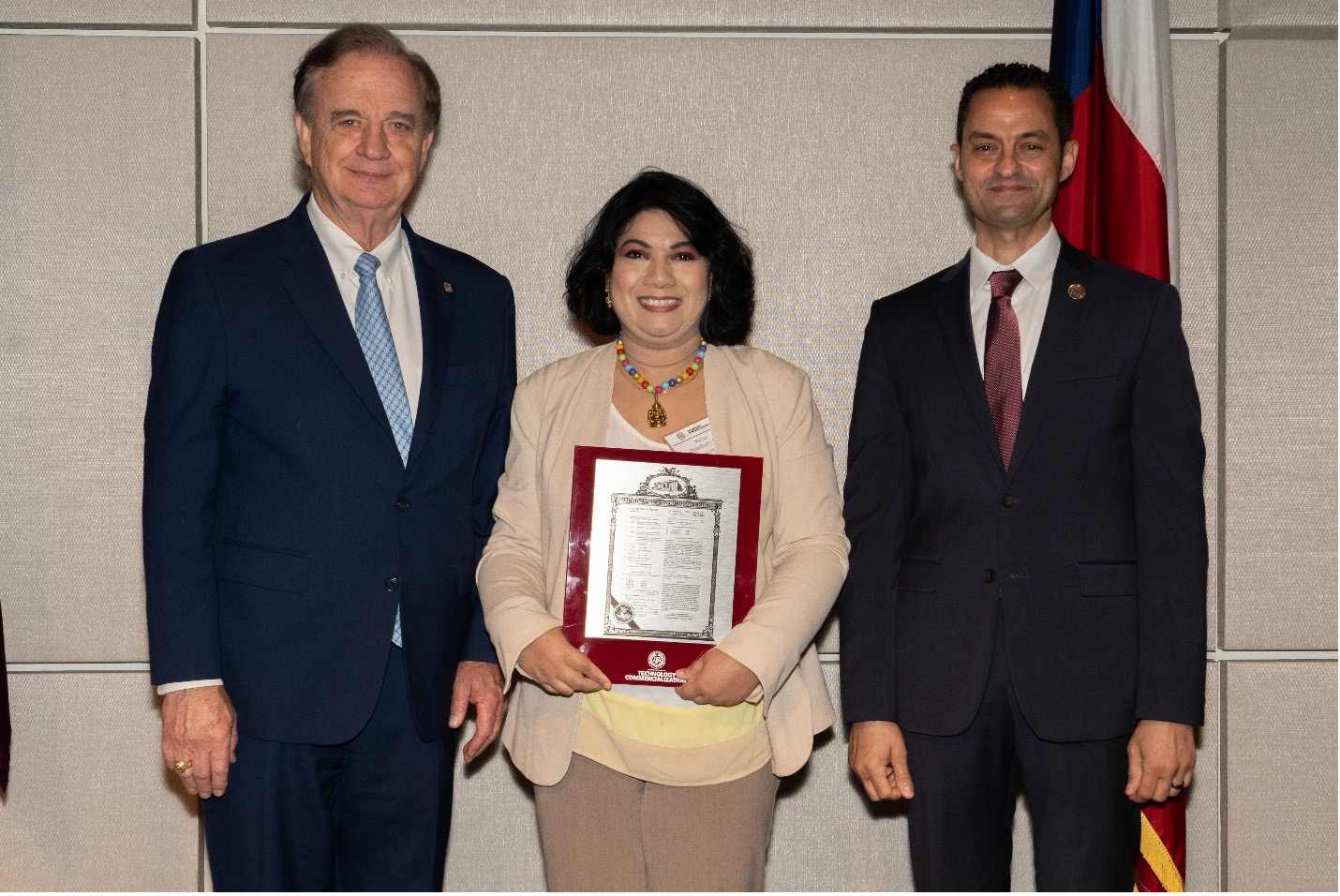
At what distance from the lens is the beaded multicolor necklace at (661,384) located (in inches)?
93.7

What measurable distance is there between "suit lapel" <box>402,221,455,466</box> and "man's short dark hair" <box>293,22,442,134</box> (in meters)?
0.31

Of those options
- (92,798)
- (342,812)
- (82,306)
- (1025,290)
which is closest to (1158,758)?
(1025,290)

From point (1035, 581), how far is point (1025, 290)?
2.13 ft

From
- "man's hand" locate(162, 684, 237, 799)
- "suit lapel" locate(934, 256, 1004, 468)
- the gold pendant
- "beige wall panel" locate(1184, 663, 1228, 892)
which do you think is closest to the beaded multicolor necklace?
the gold pendant

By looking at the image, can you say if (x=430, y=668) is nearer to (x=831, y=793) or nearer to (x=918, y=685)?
(x=918, y=685)

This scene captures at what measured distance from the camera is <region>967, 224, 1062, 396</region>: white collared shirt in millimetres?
2492

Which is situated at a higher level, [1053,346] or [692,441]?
[1053,346]

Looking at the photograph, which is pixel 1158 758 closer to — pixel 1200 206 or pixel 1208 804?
pixel 1208 804

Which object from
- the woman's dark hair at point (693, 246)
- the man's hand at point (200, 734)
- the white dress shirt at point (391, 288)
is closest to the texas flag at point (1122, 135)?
the woman's dark hair at point (693, 246)

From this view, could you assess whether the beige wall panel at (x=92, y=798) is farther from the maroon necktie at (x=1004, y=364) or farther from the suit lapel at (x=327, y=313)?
the maroon necktie at (x=1004, y=364)

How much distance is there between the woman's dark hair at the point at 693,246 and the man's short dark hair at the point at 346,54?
47 centimetres

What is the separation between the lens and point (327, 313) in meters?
2.30

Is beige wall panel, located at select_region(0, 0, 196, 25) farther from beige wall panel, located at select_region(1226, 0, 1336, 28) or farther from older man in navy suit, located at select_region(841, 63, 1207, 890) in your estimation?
beige wall panel, located at select_region(1226, 0, 1336, 28)

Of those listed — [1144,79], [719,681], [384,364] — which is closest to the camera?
[719,681]
